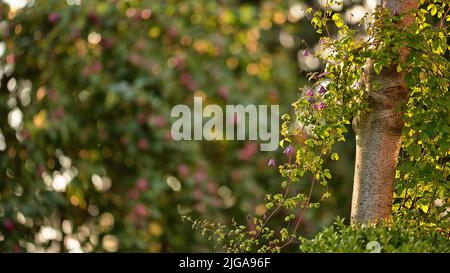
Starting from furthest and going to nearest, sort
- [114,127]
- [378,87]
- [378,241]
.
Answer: [114,127], [378,87], [378,241]

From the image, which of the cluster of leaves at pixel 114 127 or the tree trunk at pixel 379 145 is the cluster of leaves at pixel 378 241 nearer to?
the tree trunk at pixel 379 145

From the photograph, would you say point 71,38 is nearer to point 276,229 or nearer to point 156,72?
point 156,72

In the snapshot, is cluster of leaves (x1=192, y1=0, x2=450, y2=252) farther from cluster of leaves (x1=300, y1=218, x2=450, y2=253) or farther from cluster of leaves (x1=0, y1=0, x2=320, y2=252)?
cluster of leaves (x1=0, y1=0, x2=320, y2=252)

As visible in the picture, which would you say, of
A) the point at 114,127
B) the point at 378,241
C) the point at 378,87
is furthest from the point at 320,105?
the point at 114,127

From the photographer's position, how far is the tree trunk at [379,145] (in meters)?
3.15

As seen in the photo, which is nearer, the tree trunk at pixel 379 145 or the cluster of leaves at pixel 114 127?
the tree trunk at pixel 379 145

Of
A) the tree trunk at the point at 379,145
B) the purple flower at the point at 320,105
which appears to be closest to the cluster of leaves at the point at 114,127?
the purple flower at the point at 320,105

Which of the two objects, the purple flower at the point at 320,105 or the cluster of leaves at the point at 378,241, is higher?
the purple flower at the point at 320,105

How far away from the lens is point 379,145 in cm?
315

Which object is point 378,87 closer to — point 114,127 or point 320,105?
point 320,105

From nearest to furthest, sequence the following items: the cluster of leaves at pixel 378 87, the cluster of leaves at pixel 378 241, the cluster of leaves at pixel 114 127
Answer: the cluster of leaves at pixel 378 241, the cluster of leaves at pixel 378 87, the cluster of leaves at pixel 114 127

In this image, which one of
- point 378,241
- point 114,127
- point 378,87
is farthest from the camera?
point 114,127

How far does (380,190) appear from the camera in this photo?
315 centimetres

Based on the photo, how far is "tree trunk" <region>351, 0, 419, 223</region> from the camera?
315cm
